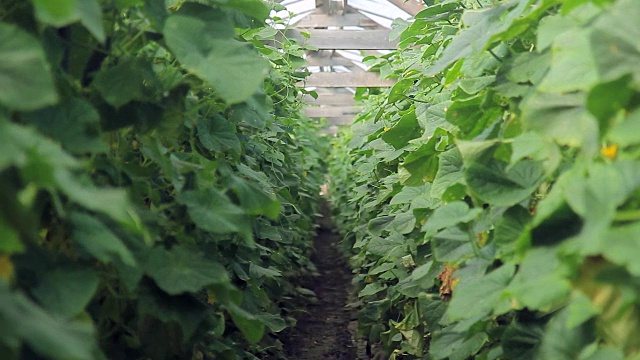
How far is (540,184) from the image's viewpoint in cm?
145

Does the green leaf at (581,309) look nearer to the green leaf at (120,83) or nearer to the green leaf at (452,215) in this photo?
the green leaf at (452,215)

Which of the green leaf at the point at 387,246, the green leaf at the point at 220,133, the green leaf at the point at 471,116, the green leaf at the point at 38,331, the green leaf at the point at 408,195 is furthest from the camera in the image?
the green leaf at the point at 387,246

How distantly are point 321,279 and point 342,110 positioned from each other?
5.16m

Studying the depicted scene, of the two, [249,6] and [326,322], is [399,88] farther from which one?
[326,322]

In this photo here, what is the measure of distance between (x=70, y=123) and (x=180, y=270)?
340 millimetres

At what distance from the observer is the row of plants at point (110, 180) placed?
893 millimetres

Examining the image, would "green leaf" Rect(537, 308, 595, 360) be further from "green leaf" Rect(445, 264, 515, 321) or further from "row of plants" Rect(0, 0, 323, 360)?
"row of plants" Rect(0, 0, 323, 360)

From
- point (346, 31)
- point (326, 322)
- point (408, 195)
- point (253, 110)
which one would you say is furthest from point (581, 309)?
point (346, 31)

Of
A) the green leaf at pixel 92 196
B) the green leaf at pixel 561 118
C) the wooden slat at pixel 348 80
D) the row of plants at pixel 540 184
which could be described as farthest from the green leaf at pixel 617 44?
the wooden slat at pixel 348 80

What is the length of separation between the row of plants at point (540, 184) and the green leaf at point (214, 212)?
40cm

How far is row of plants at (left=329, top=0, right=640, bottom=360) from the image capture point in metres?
0.98

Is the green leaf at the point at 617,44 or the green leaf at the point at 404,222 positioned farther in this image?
the green leaf at the point at 404,222

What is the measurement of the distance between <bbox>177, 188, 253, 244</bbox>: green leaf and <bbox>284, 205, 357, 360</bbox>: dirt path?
9.82 ft

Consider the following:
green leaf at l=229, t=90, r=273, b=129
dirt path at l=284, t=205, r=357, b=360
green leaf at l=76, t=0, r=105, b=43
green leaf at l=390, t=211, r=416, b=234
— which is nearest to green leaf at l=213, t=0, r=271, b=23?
green leaf at l=229, t=90, r=273, b=129
